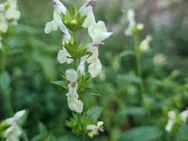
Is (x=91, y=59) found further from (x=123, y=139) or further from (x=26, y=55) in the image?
(x=26, y=55)

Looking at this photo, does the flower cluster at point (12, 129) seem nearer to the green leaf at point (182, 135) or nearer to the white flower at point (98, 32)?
the white flower at point (98, 32)

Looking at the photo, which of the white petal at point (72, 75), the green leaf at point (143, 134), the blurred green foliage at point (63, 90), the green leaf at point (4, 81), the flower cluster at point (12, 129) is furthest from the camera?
the blurred green foliage at point (63, 90)

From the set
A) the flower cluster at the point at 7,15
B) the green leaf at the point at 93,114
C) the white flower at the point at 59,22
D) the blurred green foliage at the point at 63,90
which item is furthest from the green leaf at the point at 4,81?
the white flower at the point at 59,22

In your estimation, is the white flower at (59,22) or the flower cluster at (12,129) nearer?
the white flower at (59,22)

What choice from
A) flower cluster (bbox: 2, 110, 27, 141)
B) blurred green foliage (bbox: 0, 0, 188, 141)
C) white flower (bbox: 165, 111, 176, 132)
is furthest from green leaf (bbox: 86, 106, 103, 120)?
blurred green foliage (bbox: 0, 0, 188, 141)

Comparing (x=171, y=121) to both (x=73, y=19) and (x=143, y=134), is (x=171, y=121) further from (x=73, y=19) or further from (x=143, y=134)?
(x=73, y=19)

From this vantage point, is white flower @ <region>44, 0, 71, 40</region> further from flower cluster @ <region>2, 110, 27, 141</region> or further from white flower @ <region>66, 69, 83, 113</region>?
flower cluster @ <region>2, 110, 27, 141</region>

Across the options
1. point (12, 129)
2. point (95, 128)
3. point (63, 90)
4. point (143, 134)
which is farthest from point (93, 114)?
point (63, 90)
